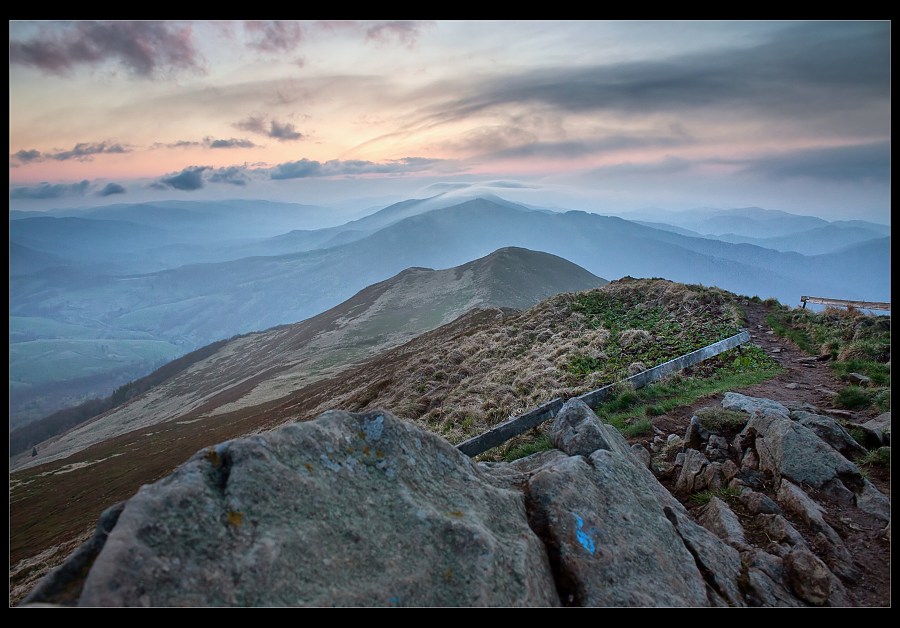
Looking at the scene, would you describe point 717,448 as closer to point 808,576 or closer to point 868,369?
point 808,576

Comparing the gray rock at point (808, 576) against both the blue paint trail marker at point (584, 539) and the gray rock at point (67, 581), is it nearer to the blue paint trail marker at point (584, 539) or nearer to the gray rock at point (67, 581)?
the blue paint trail marker at point (584, 539)

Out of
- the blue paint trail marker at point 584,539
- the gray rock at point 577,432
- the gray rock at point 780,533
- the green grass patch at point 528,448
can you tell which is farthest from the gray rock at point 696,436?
the blue paint trail marker at point 584,539

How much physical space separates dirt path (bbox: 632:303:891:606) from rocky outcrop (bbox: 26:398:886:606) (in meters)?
0.34

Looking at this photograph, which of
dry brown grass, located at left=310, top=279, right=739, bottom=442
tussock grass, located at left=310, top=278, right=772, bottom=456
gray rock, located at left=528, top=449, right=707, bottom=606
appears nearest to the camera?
gray rock, located at left=528, top=449, right=707, bottom=606

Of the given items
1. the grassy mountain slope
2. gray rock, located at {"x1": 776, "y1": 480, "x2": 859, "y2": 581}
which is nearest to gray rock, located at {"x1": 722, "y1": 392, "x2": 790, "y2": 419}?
gray rock, located at {"x1": 776, "y1": 480, "x2": 859, "y2": 581}

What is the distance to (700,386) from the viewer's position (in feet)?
43.7

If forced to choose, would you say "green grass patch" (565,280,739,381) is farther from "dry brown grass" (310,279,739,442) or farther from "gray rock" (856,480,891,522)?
"gray rock" (856,480,891,522)

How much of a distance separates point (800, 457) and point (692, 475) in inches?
69.3

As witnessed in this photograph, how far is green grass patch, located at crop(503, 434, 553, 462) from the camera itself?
9664 millimetres

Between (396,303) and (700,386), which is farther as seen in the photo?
(396,303)

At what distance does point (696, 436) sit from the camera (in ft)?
30.2
